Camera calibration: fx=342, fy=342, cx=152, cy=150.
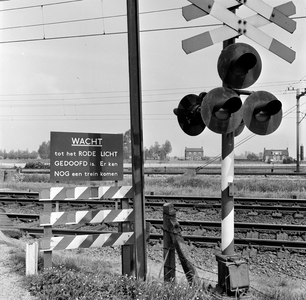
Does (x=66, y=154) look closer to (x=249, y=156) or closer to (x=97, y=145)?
(x=97, y=145)

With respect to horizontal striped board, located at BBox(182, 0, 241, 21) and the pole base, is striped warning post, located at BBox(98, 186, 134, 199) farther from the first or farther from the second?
horizontal striped board, located at BBox(182, 0, 241, 21)

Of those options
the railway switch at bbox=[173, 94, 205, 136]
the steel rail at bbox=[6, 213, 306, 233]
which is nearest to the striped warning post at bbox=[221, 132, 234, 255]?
the railway switch at bbox=[173, 94, 205, 136]

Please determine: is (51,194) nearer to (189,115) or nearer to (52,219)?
(52,219)

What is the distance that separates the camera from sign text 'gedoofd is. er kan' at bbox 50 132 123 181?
16.1 ft

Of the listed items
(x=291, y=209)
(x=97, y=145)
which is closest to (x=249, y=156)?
(x=291, y=209)

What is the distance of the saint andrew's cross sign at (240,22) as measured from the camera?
355cm

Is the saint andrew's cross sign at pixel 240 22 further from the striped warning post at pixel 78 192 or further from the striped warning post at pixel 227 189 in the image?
the striped warning post at pixel 78 192

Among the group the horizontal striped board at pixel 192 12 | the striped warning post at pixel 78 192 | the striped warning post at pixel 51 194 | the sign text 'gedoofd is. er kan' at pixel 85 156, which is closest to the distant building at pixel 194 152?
the sign text 'gedoofd is. er kan' at pixel 85 156

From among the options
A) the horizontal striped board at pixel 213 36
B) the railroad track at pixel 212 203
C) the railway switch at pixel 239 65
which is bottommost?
the railroad track at pixel 212 203

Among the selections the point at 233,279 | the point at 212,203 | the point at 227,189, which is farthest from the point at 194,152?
the point at 233,279

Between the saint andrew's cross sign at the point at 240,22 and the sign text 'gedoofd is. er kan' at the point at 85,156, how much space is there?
2.12 meters

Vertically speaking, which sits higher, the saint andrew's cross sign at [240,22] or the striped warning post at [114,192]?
the saint andrew's cross sign at [240,22]

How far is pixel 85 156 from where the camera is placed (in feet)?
16.5

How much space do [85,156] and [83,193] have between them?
596mm
